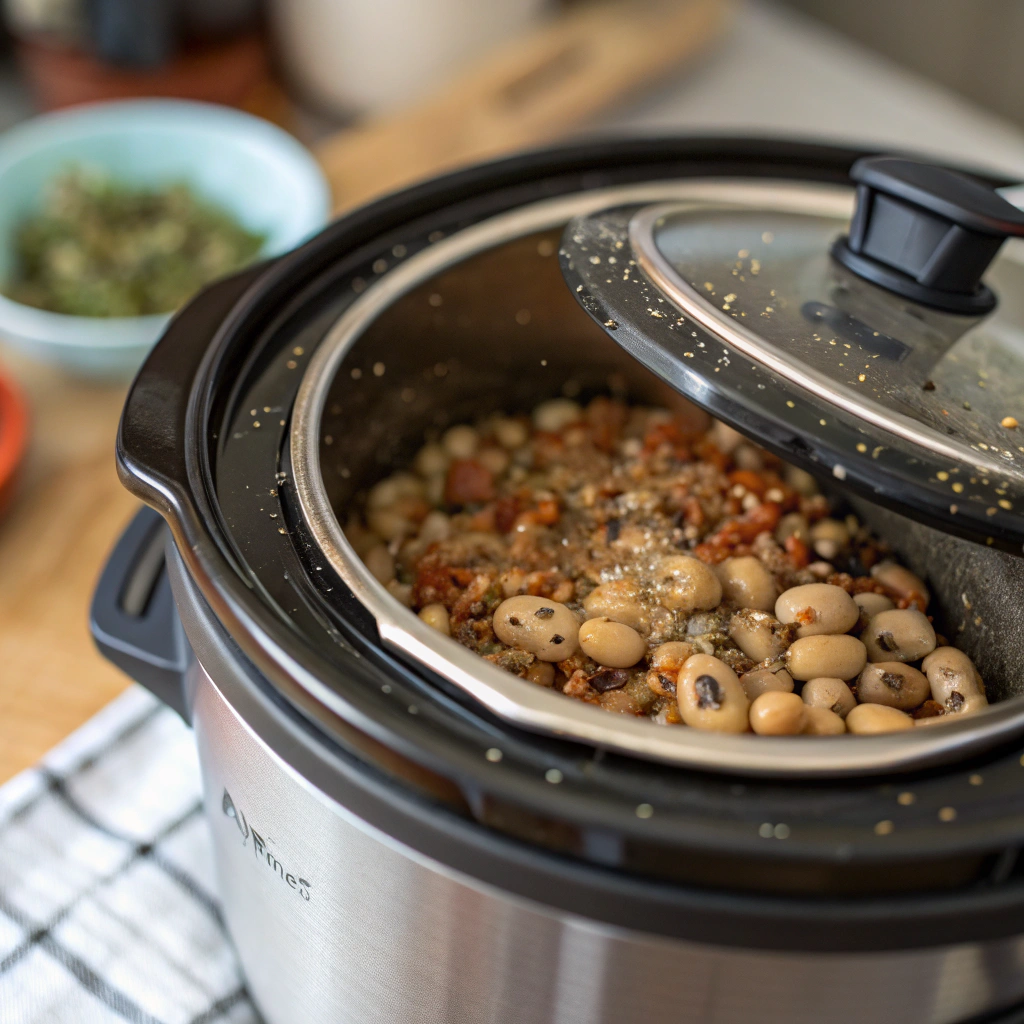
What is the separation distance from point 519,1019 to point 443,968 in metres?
0.05

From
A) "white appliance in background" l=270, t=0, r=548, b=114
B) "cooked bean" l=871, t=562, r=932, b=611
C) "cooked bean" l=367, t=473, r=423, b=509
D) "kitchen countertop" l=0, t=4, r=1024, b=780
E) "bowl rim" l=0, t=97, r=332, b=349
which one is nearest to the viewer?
"cooked bean" l=871, t=562, r=932, b=611

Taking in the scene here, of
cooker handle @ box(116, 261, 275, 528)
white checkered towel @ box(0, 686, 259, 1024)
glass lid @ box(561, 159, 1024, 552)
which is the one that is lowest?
white checkered towel @ box(0, 686, 259, 1024)

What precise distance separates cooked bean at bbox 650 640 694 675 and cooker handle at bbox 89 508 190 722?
1.04 feet

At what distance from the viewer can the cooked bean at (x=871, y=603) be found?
78cm

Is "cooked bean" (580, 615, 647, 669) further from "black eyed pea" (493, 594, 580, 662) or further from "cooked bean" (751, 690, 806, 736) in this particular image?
"cooked bean" (751, 690, 806, 736)

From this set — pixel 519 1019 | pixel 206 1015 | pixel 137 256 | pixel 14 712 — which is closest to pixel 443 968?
pixel 519 1019

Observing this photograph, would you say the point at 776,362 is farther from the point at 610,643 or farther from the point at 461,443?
the point at 461,443

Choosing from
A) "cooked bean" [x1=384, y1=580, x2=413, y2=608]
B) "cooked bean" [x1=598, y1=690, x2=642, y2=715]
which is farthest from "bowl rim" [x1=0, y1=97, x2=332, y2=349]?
"cooked bean" [x1=598, y1=690, x2=642, y2=715]

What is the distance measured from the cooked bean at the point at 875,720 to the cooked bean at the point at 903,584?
0.64 feet

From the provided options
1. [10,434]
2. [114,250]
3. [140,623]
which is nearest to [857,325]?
[140,623]

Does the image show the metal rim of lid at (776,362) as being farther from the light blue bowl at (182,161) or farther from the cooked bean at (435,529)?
the light blue bowl at (182,161)

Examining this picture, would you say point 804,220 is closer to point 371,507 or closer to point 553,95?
point 371,507

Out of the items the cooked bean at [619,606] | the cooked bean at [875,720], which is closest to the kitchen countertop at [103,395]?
the cooked bean at [619,606]

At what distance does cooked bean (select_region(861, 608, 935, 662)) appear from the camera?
0.74 meters
